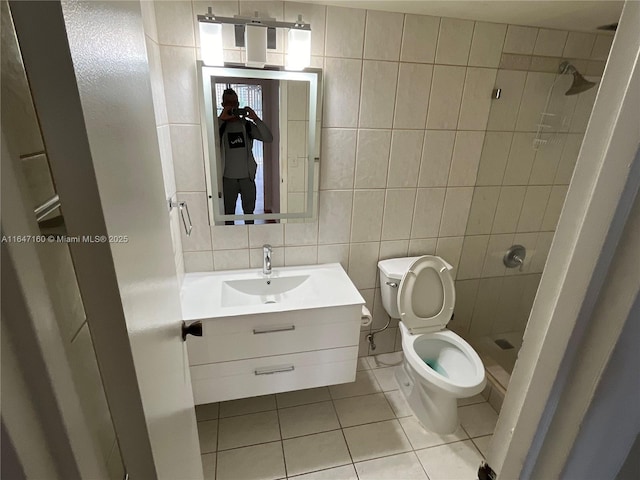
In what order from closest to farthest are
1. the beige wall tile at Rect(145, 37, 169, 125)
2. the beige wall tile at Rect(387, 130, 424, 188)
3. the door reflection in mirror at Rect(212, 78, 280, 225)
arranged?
the beige wall tile at Rect(145, 37, 169, 125), the door reflection in mirror at Rect(212, 78, 280, 225), the beige wall tile at Rect(387, 130, 424, 188)

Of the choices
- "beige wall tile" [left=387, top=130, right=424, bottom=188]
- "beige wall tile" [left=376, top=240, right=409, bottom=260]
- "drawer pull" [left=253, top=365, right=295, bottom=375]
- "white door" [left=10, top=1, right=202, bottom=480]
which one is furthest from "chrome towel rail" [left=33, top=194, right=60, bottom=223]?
"beige wall tile" [left=376, top=240, right=409, bottom=260]

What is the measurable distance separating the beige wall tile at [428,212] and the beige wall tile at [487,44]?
2.19ft

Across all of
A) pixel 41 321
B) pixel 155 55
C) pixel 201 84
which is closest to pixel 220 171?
pixel 201 84

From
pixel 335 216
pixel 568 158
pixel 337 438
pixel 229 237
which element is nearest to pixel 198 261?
pixel 229 237

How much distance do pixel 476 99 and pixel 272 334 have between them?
5.20 ft

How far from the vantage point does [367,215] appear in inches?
71.9

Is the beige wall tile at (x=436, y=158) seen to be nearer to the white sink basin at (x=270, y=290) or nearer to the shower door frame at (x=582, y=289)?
the white sink basin at (x=270, y=290)

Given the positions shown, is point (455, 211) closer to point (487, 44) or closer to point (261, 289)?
point (487, 44)

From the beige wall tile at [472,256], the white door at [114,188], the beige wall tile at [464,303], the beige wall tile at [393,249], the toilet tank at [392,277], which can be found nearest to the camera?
the white door at [114,188]

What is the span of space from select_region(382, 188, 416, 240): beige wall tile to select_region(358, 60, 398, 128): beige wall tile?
38 centimetres

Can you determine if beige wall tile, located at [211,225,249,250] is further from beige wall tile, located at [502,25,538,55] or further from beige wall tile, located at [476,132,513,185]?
beige wall tile, located at [502,25,538,55]

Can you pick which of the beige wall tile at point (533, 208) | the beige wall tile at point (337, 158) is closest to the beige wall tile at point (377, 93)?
the beige wall tile at point (337, 158)

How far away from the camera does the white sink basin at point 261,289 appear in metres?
1.67

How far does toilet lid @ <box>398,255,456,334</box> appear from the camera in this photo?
69.8 inches
